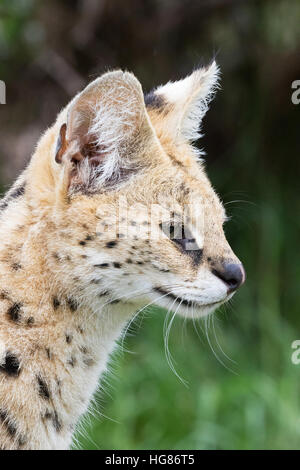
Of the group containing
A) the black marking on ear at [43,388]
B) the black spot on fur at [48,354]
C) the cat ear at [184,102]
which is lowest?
the black marking on ear at [43,388]

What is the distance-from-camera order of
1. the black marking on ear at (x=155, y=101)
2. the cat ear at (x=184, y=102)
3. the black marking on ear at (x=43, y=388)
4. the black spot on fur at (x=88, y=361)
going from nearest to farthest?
the black marking on ear at (x=43, y=388), the black spot on fur at (x=88, y=361), the cat ear at (x=184, y=102), the black marking on ear at (x=155, y=101)

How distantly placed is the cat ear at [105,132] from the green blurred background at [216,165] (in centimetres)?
272

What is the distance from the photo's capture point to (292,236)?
24.6 ft

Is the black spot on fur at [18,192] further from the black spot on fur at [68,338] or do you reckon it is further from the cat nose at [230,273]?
the cat nose at [230,273]

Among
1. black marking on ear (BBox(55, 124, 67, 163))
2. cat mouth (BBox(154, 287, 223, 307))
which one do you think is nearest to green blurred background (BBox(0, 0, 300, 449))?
cat mouth (BBox(154, 287, 223, 307))

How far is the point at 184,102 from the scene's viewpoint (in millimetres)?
3877

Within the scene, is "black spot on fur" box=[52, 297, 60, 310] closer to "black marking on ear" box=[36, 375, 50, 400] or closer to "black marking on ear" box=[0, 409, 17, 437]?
"black marking on ear" box=[36, 375, 50, 400]

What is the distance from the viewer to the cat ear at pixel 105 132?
129 inches

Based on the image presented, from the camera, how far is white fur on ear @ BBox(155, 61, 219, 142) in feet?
12.5

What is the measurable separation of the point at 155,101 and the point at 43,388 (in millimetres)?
1519

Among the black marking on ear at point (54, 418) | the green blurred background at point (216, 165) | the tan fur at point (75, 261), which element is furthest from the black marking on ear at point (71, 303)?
the green blurred background at point (216, 165)

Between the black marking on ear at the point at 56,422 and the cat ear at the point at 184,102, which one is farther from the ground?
the cat ear at the point at 184,102

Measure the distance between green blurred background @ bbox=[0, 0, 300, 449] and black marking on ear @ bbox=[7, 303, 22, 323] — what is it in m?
2.53
